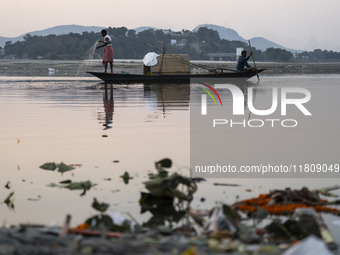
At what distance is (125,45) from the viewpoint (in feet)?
401

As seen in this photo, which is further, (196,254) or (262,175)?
(262,175)

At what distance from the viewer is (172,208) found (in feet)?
15.7

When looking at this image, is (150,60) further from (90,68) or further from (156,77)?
(90,68)

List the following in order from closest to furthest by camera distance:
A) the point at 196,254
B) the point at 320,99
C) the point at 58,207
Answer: the point at 196,254, the point at 58,207, the point at 320,99

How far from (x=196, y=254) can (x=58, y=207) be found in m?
2.08

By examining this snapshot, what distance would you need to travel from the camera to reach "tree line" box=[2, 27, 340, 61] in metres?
112

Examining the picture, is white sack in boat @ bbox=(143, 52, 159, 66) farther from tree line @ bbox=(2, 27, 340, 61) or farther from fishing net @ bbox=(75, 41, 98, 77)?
tree line @ bbox=(2, 27, 340, 61)

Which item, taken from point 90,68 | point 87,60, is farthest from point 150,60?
point 90,68

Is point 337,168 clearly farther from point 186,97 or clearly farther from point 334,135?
point 186,97

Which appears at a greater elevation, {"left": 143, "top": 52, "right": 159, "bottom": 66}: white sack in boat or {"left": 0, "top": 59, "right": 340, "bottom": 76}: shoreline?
{"left": 143, "top": 52, "right": 159, "bottom": 66}: white sack in boat

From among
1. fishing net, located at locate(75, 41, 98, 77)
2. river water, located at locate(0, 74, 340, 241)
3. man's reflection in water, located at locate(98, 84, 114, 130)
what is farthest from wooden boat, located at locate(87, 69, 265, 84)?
river water, located at locate(0, 74, 340, 241)

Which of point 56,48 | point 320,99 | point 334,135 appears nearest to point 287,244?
point 334,135

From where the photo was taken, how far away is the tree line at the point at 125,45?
367 ft

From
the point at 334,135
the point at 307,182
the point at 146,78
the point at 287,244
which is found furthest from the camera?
the point at 146,78
